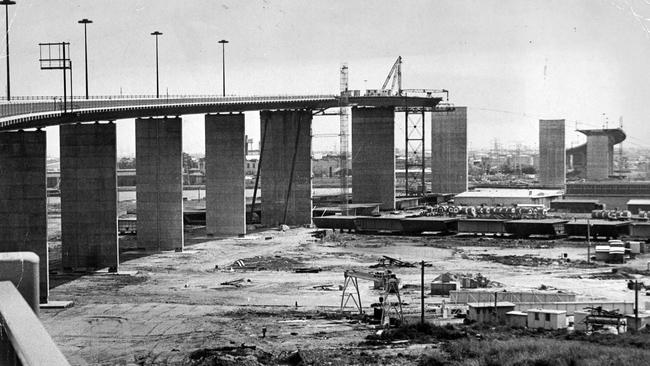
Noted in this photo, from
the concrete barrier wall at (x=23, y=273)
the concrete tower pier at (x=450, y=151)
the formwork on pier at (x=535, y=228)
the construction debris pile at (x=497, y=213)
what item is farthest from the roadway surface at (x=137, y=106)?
the concrete barrier wall at (x=23, y=273)

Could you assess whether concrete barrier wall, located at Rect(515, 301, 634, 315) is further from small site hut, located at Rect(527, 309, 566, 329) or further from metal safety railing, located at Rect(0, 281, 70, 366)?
metal safety railing, located at Rect(0, 281, 70, 366)

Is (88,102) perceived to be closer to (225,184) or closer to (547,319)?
(225,184)

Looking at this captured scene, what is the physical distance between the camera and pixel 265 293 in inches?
2391

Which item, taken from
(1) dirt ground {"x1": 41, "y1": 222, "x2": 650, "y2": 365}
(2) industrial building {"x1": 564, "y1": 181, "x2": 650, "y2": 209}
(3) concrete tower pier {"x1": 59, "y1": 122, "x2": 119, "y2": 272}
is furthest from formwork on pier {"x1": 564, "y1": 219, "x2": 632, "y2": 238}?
(2) industrial building {"x1": 564, "y1": 181, "x2": 650, "y2": 209}

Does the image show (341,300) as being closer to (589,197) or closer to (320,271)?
(320,271)

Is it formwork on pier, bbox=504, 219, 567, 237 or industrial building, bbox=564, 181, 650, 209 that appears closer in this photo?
formwork on pier, bbox=504, 219, 567, 237

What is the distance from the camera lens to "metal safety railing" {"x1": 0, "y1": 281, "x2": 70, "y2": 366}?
9.66m

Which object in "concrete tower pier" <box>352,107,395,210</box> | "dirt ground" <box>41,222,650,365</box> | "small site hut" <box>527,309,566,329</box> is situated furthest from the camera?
"concrete tower pier" <box>352,107,395,210</box>

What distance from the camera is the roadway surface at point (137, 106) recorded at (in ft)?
187

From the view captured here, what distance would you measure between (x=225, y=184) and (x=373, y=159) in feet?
137

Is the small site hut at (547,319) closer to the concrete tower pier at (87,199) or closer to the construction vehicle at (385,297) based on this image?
the construction vehicle at (385,297)

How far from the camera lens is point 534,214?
364 ft

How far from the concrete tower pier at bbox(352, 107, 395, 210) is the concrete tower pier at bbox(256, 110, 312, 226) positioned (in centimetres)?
2125

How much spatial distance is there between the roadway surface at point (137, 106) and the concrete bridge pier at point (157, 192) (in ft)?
8.79
